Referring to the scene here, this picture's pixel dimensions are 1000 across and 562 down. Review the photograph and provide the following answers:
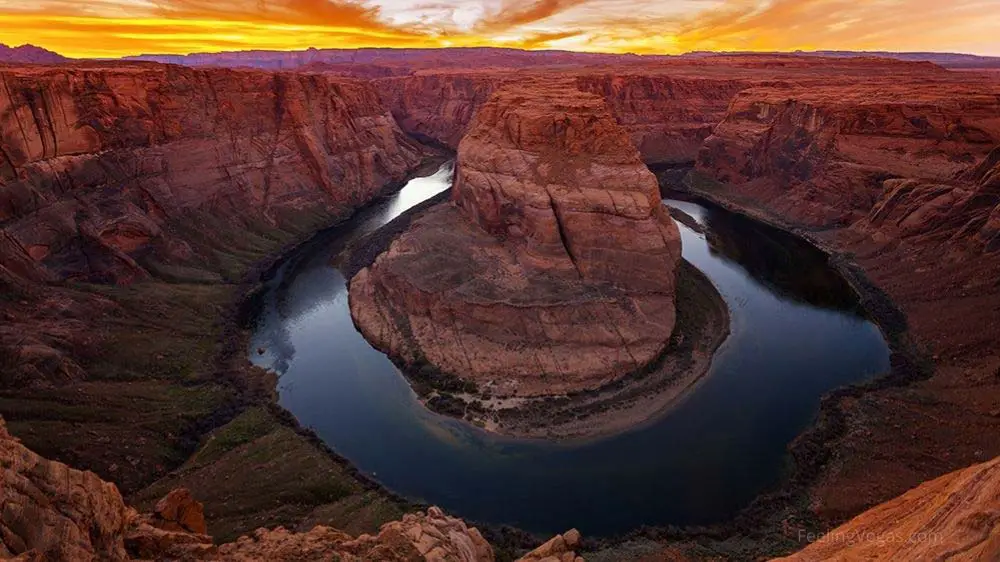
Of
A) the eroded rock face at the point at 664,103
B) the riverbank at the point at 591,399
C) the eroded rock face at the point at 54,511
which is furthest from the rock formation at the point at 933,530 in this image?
the eroded rock face at the point at 664,103

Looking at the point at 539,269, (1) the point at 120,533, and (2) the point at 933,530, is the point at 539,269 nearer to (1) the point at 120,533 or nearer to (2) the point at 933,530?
(2) the point at 933,530

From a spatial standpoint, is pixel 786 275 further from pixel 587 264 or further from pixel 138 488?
pixel 138 488

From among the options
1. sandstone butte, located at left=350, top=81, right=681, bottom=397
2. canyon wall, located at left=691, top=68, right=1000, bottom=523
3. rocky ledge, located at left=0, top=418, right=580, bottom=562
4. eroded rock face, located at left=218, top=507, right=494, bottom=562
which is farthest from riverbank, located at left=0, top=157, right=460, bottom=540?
canyon wall, located at left=691, top=68, right=1000, bottom=523

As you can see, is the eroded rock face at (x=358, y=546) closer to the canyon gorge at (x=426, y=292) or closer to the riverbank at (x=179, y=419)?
the canyon gorge at (x=426, y=292)

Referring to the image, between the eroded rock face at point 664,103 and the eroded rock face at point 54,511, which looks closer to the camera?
the eroded rock face at point 54,511

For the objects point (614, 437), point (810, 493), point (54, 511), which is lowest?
point (810, 493)

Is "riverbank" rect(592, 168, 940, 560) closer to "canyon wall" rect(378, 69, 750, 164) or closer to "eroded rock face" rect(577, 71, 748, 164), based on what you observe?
"canyon wall" rect(378, 69, 750, 164)


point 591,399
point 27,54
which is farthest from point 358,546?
point 27,54
